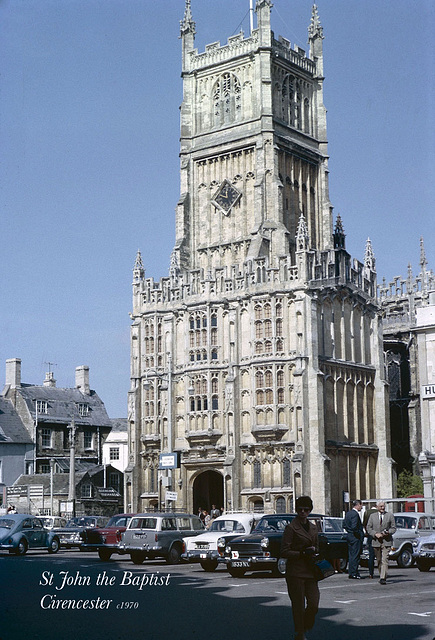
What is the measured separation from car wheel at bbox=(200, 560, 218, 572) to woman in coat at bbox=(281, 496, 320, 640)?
16.5 m

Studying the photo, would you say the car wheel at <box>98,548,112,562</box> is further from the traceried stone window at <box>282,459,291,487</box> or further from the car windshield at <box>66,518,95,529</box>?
the traceried stone window at <box>282,459,291,487</box>

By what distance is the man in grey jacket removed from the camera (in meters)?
23.7

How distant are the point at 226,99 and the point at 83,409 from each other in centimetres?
3161

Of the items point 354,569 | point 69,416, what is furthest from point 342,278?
point 354,569

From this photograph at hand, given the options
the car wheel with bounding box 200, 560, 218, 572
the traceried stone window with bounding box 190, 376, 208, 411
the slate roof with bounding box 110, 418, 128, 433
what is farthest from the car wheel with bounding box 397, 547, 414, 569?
the slate roof with bounding box 110, 418, 128, 433

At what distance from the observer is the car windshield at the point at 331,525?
29.0m

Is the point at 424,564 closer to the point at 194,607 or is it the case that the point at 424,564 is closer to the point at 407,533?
the point at 407,533

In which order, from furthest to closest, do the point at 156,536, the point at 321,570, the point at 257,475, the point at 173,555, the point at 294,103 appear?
the point at 294,103, the point at 257,475, the point at 173,555, the point at 156,536, the point at 321,570

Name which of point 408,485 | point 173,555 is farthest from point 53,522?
point 408,485

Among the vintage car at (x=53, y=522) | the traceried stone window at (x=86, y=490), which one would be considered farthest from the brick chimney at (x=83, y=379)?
the vintage car at (x=53, y=522)

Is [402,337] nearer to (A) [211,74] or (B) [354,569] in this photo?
(A) [211,74]

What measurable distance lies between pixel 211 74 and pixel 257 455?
1123 inches

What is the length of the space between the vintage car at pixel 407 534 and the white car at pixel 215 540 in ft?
12.8

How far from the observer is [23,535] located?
38.5 metres
